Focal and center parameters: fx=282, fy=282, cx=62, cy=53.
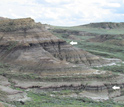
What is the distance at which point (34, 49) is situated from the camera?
239ft

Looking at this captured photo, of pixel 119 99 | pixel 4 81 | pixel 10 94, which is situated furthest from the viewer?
pixel 4 81

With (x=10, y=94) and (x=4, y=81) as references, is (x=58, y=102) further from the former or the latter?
(x=4, y=81)

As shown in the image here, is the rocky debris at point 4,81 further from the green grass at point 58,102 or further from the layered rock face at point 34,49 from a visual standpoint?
the green grass at point 58,102

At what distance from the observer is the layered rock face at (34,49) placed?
67000 millimetres

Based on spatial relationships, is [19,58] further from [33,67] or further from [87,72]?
[87,72]

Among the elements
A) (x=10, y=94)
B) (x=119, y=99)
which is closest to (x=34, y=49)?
(x=10, y=94)

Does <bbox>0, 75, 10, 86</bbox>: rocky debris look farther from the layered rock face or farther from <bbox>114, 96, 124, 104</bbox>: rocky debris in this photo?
<bbox>114, 96, 124, 104</bbox>: rocky debris

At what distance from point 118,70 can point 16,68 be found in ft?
101

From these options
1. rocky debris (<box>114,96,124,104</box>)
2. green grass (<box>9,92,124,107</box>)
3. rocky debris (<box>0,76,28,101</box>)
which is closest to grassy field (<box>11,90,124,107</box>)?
green grass (<box>9,92,124,107</box>)

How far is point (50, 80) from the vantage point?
197ft

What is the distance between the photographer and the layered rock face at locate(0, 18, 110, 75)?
2638 inches

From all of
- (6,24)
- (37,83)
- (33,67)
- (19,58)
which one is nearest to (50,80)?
(37,83)

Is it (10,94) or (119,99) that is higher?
(10,94)

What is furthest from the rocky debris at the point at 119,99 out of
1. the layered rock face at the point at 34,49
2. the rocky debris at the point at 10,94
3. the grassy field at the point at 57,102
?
the rocky debris at the point at 10,94
